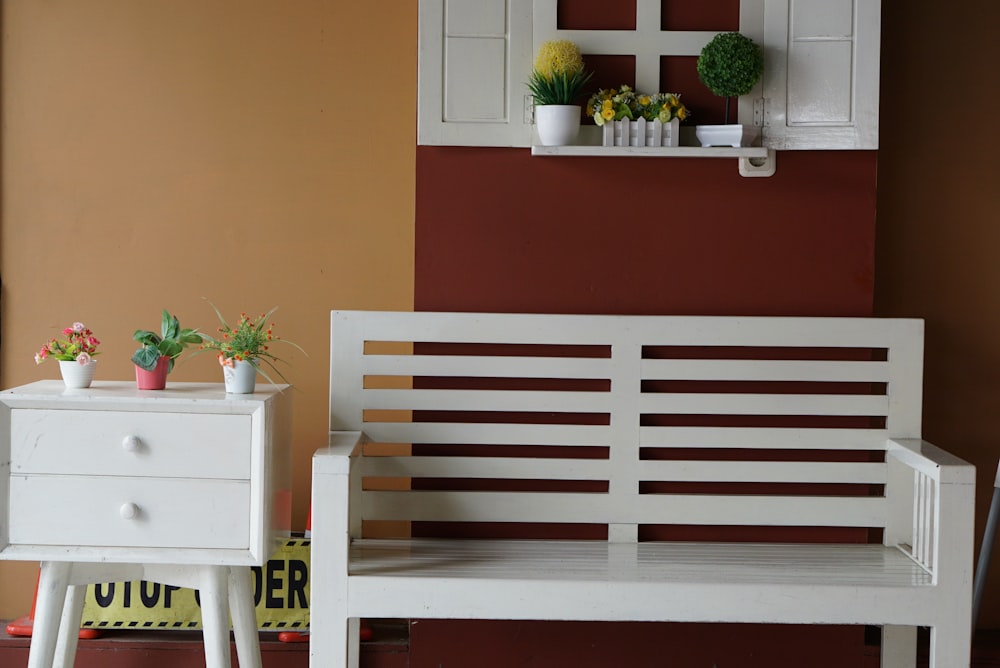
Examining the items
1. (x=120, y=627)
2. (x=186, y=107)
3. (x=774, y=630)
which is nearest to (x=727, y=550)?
(x=774, y=630)

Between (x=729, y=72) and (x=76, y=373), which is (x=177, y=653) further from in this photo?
(x=729, y=72)

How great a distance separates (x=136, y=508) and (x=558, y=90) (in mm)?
1540

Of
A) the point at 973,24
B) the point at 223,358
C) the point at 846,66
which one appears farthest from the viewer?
the point at 973,24

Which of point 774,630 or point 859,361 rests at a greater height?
point 859,361

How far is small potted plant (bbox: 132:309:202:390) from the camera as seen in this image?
2742 millimetres

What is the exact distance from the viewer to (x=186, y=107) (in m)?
3.37

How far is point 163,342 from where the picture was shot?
2.77 metres

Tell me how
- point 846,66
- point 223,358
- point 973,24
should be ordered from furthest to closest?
point 973,24 → point 846,66 → point 223,358

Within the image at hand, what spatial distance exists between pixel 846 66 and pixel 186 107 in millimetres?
2024

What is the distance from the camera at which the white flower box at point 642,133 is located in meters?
2.88

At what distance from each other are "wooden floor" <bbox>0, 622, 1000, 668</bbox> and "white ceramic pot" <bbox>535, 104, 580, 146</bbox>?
Answer: 1451 millimetres

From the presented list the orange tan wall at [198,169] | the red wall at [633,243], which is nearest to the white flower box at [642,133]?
the red wall at [633,243]

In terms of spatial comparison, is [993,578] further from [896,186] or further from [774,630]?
[896,186]

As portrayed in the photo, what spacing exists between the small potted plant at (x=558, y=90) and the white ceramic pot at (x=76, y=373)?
1.35 m
